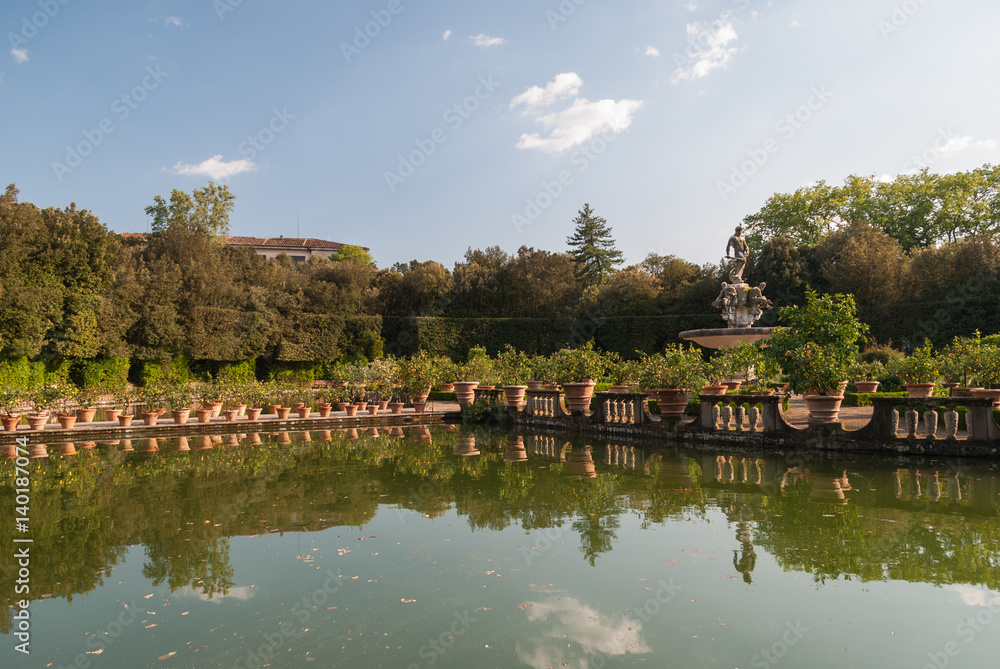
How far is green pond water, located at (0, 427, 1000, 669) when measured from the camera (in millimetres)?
3152

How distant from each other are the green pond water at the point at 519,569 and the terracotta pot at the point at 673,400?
2763 mm

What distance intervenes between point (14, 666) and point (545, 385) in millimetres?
11983

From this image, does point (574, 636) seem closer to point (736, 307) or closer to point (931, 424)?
point (931, 424)

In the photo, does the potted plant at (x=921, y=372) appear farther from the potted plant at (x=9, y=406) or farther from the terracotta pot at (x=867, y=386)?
the potted plant at (x=9, y=406)

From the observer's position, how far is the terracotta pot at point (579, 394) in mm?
12375

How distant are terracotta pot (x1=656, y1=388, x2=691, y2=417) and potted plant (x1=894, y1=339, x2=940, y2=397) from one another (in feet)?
15.2

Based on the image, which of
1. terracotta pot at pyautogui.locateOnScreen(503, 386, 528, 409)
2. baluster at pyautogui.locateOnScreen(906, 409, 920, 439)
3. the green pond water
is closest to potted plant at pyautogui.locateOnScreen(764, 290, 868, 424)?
baluster at pyautogui.locateOnScreen(906, 409, 920, 439)

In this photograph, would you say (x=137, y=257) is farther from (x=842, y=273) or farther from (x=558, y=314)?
(x=842, y=273)

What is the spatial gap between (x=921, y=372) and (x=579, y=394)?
256 inches

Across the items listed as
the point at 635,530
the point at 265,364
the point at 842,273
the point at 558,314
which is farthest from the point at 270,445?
the point at 842,273

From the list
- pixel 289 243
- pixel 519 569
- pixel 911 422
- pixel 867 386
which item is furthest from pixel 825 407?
pixel 289 243

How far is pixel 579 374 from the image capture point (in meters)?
13.0

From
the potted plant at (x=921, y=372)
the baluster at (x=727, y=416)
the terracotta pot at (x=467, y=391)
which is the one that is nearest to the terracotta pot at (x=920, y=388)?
the potted plant at (x=921, y=372)

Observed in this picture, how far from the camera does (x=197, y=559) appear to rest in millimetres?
4590
